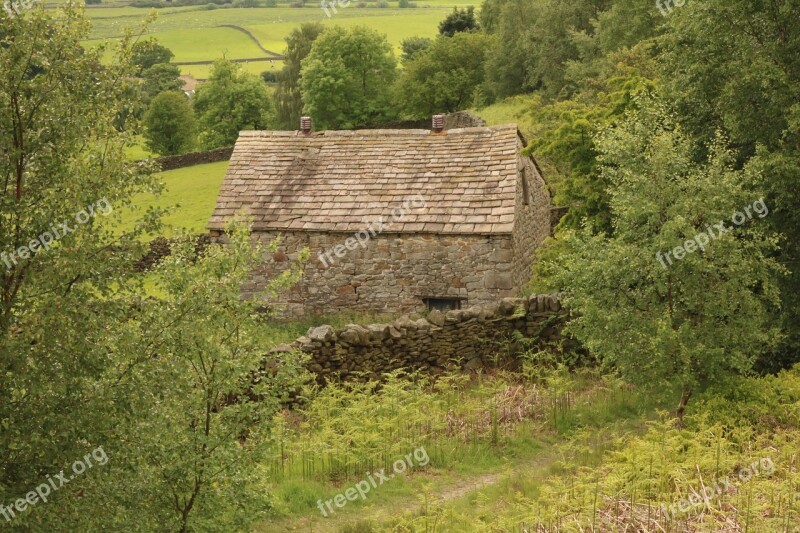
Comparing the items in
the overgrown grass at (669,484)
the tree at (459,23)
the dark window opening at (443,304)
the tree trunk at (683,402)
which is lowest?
the dark window opening at (443,304)

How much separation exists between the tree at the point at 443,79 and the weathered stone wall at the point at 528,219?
129 feet

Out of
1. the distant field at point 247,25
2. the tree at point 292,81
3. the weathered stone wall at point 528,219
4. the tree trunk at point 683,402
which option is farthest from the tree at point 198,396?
the distant field at point 247,25

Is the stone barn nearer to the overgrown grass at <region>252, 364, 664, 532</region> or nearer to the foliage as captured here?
the foliage

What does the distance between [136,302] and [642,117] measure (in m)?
8.91

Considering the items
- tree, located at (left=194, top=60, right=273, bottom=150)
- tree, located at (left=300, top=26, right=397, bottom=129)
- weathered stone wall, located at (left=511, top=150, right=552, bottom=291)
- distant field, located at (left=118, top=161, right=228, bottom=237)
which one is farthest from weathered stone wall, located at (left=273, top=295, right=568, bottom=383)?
tree, located at (left=194, top=60, right=273, bottom=150)

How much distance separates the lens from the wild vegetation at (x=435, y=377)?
702 centimetres

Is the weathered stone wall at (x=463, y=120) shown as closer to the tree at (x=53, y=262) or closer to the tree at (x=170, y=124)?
the tree at (x=170, y=124)

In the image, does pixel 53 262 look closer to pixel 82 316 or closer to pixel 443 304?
pixel 82 316

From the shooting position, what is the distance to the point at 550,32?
54.8m

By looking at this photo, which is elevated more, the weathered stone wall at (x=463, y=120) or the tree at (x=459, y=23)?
the tree at (x=459, y=23)

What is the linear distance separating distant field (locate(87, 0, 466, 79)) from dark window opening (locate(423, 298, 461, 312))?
264 feet

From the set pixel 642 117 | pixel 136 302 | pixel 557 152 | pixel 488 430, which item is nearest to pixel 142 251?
pixel 136 302

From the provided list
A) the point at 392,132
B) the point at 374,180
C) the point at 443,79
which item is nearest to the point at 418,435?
the point at 374,180

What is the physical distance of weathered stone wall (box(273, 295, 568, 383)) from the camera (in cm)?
1619
